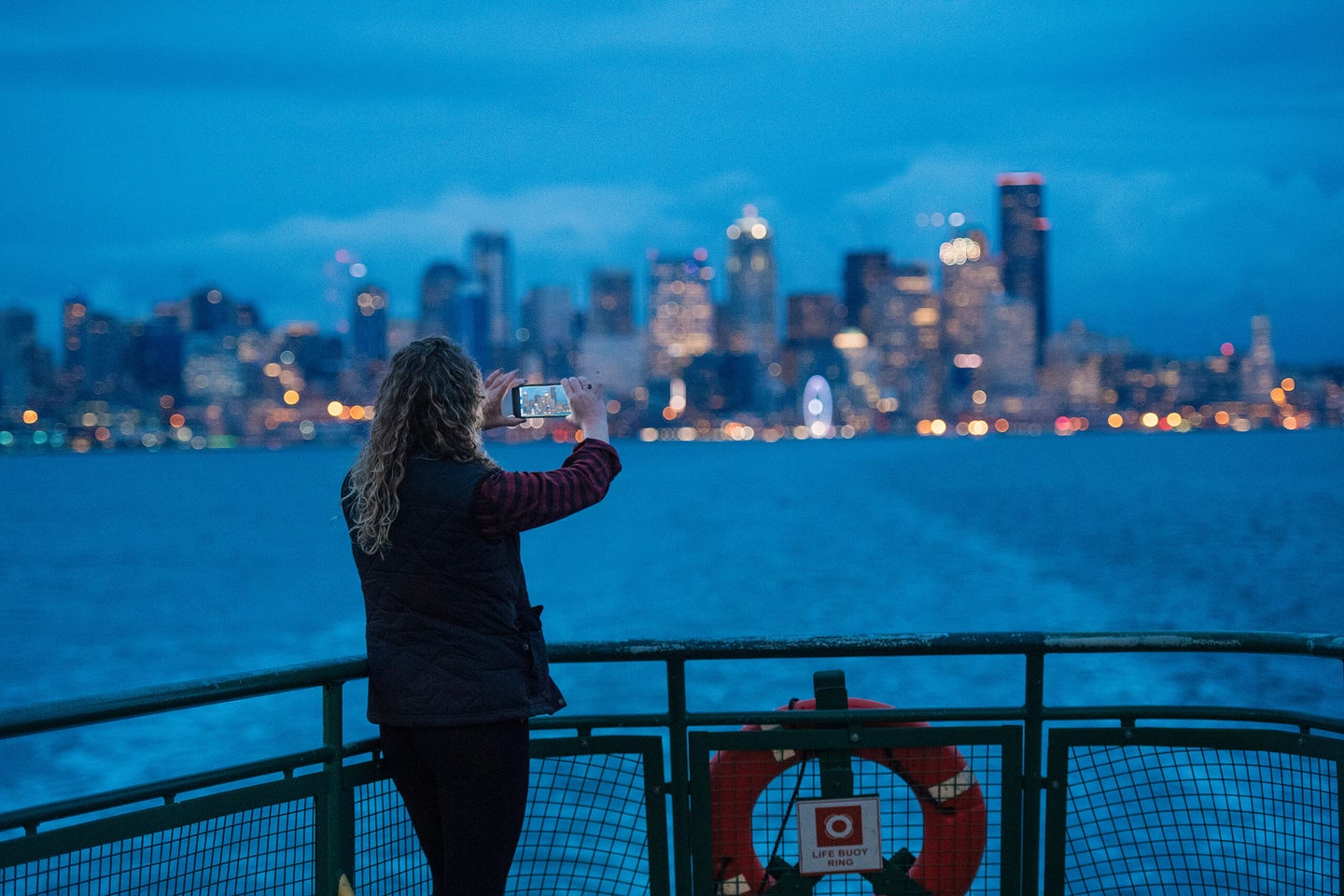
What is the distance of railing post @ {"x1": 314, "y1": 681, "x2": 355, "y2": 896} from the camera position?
3619mm

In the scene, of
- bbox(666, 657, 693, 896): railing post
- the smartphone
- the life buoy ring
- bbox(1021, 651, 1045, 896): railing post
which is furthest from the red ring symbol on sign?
the smartphone

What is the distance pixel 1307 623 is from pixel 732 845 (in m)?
39.5

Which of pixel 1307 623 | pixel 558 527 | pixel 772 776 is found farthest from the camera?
pixel 558 527

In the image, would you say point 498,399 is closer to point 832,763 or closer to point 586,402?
point 586,402

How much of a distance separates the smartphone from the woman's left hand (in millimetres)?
38

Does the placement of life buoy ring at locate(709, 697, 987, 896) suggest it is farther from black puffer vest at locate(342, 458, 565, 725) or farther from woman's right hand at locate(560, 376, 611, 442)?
woman's right hand at locate(560, 376, 611, 442)

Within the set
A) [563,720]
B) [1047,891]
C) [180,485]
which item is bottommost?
[180,485]

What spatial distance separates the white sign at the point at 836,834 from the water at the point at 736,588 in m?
3.41

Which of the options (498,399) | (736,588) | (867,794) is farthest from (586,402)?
(736,588)

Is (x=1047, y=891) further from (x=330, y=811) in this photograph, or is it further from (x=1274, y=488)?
(x=1274, y=488)

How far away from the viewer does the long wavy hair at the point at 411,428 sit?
3291 mm

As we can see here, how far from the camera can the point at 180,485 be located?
445 ft

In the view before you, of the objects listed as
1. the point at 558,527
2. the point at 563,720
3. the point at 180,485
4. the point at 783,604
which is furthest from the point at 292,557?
the point at 180,485

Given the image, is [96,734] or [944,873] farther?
[96,734]
